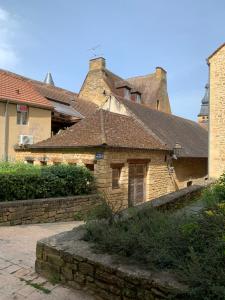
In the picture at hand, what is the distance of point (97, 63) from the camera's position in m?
25.8

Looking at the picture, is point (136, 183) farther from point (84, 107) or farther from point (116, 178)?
point (84, 107)

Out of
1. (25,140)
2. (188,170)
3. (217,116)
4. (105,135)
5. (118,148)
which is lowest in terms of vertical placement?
(188,170)

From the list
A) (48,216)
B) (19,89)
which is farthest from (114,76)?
(48,216)

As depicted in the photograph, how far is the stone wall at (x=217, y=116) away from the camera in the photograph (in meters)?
13.6

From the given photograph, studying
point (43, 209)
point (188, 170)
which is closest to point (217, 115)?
point (188, 170)

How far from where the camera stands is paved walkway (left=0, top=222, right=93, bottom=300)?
371 cm

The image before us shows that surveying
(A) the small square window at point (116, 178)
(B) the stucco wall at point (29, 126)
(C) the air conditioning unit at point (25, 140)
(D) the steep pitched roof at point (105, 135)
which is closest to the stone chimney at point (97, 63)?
(B) the stucco wall at point (29, 126)

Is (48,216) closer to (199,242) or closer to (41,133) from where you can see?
(199,242)

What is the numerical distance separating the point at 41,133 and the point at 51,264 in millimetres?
12919

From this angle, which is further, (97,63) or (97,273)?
(97,63)

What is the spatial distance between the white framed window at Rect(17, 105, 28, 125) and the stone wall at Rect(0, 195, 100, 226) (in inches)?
285

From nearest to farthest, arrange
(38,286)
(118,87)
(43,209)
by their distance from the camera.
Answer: (38,286) < (43,209) < (118,87)

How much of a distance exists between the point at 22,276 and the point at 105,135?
877cm

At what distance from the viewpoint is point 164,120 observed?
2177 centimetres
